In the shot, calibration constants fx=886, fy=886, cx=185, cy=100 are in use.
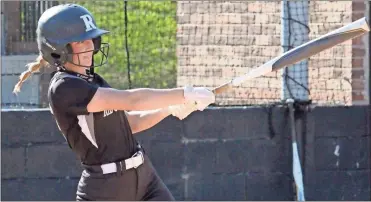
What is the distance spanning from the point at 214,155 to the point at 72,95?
2613 millimetres

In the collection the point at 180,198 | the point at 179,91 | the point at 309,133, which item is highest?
the point at 179,91

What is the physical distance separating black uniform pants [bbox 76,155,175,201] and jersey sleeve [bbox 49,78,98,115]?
38 cm

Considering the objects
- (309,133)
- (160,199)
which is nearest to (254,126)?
(309,133)

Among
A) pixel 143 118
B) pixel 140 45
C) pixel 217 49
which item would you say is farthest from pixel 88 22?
pixel 217 49

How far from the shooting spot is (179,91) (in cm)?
454

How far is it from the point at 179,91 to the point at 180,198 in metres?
2.56

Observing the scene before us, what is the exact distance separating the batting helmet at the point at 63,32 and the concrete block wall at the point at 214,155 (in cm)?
228

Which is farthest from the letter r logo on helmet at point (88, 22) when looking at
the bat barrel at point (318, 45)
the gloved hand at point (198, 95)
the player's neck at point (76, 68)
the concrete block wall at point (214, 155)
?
the concrete block wall at point (214, 155)

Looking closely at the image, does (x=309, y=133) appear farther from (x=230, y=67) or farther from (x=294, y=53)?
(x=294, y=53)

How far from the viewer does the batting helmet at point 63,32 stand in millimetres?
4598

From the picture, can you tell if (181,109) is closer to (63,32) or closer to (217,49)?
(63,32)

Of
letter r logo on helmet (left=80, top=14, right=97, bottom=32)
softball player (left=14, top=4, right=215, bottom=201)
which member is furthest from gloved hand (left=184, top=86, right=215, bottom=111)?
letter r logo on helmet (left=80, top=14, right=97, bottom=32)

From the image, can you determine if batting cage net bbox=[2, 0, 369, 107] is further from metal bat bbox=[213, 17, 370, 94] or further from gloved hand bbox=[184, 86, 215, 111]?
gloved hand bbox=[184, 86, 215, 111]

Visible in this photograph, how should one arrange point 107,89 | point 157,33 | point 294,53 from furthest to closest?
1. point 157,33
2. point 294,53
3. point 107,89
